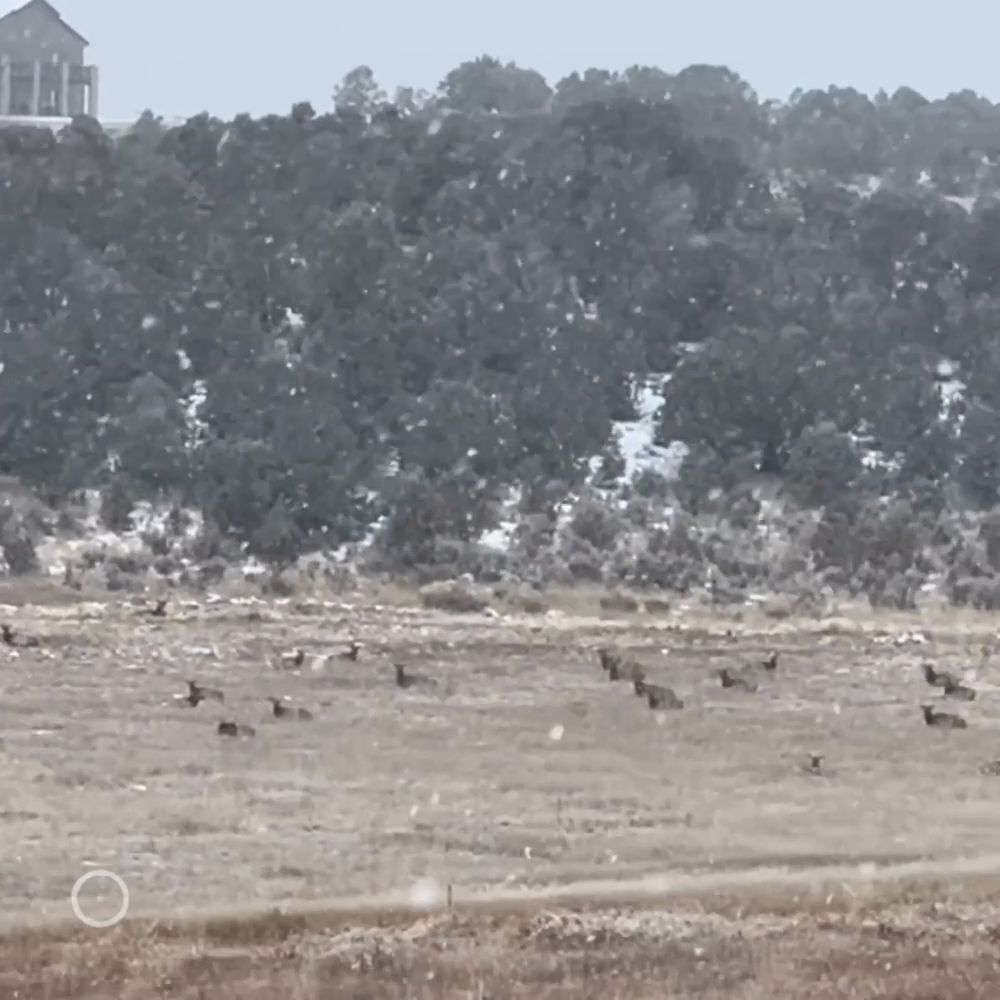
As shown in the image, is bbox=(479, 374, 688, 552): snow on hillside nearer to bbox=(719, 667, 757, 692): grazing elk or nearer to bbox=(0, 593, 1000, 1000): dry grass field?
bbox=(0, 593, 1000, 1000): dry grass field

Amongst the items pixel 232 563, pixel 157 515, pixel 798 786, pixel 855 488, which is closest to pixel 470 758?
pixel 798 786

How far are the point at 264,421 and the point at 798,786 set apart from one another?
93.2ft

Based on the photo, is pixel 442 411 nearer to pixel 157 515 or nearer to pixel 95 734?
pixel 157 515

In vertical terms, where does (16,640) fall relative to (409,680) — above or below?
above

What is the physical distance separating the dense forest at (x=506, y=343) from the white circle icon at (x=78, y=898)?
24.9 meters

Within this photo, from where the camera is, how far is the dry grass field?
1332cm

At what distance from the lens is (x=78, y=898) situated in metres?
14.7

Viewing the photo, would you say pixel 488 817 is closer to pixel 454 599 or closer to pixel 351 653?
pixel 351 653

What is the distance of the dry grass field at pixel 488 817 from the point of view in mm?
13320

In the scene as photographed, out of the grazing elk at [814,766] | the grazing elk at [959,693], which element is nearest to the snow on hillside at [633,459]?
the grazing elk at [959,693]

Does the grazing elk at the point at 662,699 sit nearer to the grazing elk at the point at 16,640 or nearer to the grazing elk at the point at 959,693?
the grazing elk at the point at 959,693

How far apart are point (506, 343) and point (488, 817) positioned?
32989mm

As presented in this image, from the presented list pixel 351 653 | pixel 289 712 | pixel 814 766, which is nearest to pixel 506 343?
pixel 351 653

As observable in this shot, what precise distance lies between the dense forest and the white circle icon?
981 inches
